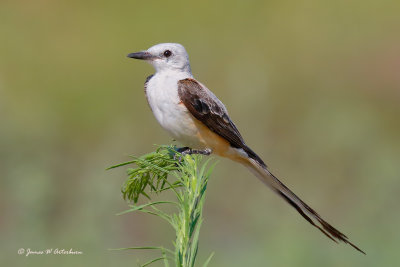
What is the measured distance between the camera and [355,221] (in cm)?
549

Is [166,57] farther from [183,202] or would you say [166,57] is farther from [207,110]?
[183,202]

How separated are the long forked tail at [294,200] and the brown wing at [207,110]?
0.07m

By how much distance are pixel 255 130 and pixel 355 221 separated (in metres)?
1.61

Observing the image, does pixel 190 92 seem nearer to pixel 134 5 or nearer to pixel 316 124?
pixel 316 124

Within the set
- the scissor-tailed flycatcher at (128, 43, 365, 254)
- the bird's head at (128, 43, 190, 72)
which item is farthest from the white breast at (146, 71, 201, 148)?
the bird's head at (128, 43, 190, 72)

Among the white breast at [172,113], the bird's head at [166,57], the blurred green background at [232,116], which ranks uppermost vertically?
the bird's head at [166,57]

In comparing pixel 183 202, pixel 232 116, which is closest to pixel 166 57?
pixel 183 202

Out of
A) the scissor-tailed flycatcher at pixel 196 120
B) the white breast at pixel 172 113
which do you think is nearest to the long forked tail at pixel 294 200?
the scissor-tailed flycatcher at pixel 196 120

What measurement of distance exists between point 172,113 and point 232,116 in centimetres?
312

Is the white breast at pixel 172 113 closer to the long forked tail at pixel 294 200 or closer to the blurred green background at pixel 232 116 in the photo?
the long forked tail at pixel 294 200

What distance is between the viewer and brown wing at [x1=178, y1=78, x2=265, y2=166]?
161 inches

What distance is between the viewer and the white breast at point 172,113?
404 centimetres

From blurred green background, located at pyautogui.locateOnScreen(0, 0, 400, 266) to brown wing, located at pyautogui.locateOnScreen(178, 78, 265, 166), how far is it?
96 cm

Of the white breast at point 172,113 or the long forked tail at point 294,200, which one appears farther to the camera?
the white breast at point 172,113
